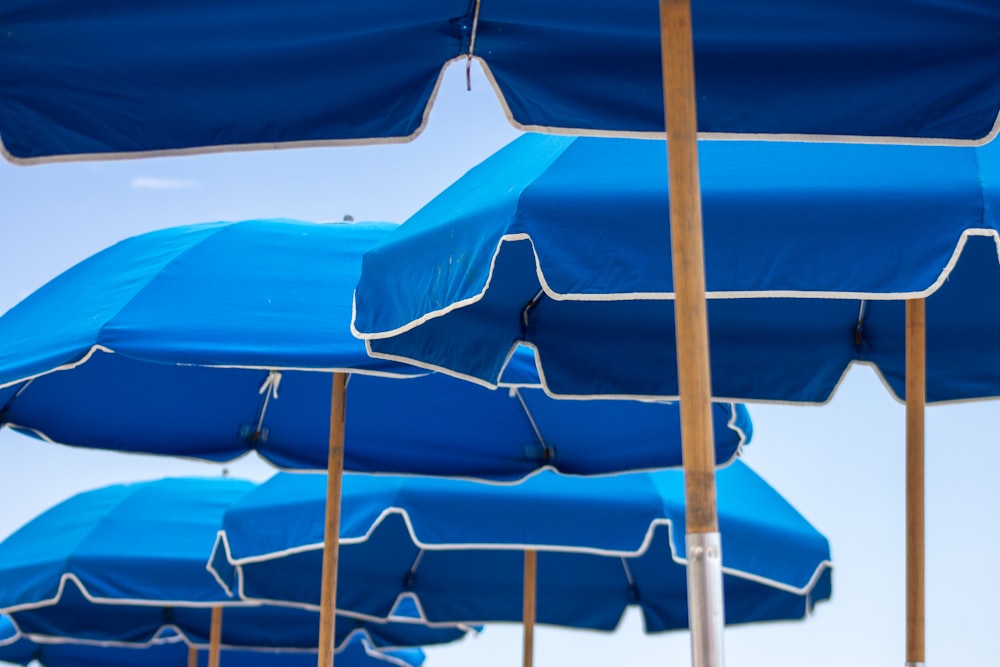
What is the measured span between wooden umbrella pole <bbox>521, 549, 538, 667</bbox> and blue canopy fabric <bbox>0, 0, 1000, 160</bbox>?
3.96 m

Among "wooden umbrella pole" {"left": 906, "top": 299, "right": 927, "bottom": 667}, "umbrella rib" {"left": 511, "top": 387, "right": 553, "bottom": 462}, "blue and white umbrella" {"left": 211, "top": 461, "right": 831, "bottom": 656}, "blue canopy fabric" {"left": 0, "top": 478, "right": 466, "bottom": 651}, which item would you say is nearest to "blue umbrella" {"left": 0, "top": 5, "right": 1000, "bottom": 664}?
"wooden umbrella pole" {"left": 906, "top": 299, "right": 927, "bottom": 667}

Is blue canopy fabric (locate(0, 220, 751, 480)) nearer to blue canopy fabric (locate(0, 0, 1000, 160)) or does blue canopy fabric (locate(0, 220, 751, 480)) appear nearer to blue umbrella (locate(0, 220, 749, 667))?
blue umbrella (locate(0, 220, 749, 667))

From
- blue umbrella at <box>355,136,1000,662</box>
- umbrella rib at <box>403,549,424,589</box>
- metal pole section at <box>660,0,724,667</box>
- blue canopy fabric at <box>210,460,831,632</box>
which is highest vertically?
umbrella rib at <box>403,549,424,589</box>

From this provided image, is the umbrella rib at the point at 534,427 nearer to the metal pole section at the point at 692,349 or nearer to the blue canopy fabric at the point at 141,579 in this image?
the blue canopy fabric at the point at 141,579

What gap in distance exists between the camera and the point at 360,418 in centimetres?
548

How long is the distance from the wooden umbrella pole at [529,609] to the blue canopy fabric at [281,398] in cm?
119

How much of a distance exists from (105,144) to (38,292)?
2023 millimetres

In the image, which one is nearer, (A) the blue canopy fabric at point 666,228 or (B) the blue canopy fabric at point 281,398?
(A) the blue canopy fabric at point 666,228

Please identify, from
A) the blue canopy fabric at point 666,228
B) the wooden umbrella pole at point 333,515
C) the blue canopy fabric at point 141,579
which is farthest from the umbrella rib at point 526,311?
the blue canopy fabric at point 141,579

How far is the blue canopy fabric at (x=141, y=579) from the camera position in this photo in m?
6.51

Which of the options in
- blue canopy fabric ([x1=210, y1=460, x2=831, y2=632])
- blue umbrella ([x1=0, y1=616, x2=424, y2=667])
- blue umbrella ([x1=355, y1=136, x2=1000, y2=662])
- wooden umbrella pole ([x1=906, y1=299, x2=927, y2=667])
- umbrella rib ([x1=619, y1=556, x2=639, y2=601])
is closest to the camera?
blue umbrella ([x1=355, y1=136, x2=1000, y2=662])

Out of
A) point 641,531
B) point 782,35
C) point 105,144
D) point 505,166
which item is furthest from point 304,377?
point 782,35

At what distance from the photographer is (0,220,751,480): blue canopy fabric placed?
4.15 metres

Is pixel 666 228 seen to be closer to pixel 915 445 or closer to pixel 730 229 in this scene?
pixel 730 229
